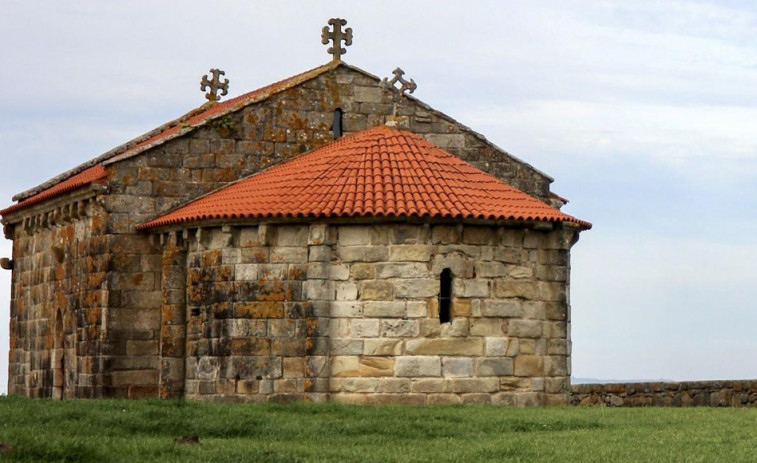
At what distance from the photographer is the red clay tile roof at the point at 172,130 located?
26234 mm

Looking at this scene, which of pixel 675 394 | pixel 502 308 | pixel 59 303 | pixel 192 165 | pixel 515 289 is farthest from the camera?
pixel 59 303

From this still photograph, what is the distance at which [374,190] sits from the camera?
23453mm

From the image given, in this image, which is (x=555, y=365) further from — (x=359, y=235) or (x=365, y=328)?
(x=359, y=235)

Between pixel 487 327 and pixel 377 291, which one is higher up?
pixel 377 291

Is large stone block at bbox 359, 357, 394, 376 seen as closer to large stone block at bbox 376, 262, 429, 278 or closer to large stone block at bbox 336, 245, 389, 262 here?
large stone block at bbox 376, 262, 429, 278

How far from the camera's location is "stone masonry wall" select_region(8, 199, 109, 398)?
26.0 metres

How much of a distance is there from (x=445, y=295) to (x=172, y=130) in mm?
10242

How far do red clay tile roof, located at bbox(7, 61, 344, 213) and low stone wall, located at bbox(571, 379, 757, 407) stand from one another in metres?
8.35

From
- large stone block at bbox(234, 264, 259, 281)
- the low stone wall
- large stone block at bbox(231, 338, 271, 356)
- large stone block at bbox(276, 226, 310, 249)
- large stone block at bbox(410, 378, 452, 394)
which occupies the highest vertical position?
large stone block at bbox(276, 226, 310, 249)

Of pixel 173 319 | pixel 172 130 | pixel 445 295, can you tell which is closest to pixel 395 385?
pixel 445 295

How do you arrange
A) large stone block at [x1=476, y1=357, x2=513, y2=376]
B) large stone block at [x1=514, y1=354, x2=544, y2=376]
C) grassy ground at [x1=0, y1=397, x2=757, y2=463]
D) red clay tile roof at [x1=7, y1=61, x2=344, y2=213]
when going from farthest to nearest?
red clay tile roof at [x1=7, y1=61, x2=344, y2=213] → large stone block at [x1=514, y1=354, x2=544, y2=376] → large stone block at [x1=476, y1=357, x2=513, y2=376] → grassy ground at [x1=0, y1=397, x2=757, y2=463]

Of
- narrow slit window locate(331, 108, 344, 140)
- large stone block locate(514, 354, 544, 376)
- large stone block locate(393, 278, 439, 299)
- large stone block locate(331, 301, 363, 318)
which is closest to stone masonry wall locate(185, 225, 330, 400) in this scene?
large stone block locate(331, 301, 363, 318)

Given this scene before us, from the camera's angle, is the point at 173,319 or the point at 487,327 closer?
the point at 487,327

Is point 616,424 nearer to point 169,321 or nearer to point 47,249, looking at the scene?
point 169,321
